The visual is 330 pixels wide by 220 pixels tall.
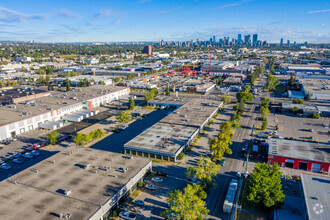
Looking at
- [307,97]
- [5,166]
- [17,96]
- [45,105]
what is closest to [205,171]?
[5,166]

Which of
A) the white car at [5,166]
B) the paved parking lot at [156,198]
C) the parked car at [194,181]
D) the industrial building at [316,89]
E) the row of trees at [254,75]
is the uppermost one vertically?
the row of trees at [254,75]

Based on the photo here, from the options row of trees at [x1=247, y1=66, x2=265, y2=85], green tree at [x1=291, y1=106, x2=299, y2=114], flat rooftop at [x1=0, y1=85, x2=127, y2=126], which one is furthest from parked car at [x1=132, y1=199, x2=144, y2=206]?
row of trees at [x1=247, y1=66, x2=265, y2=85]

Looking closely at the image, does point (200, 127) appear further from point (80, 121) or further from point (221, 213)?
point (80, 121)

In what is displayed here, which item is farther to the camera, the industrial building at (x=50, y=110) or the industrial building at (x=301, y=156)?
the industrial building at (x=50, y=110)

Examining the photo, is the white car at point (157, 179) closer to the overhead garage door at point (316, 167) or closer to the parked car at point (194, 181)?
the parked car at point (194, 181)

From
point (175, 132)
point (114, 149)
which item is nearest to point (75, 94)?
point (114, 149)

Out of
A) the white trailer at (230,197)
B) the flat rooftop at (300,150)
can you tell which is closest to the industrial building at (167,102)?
the flat rooftop at (300,150)
